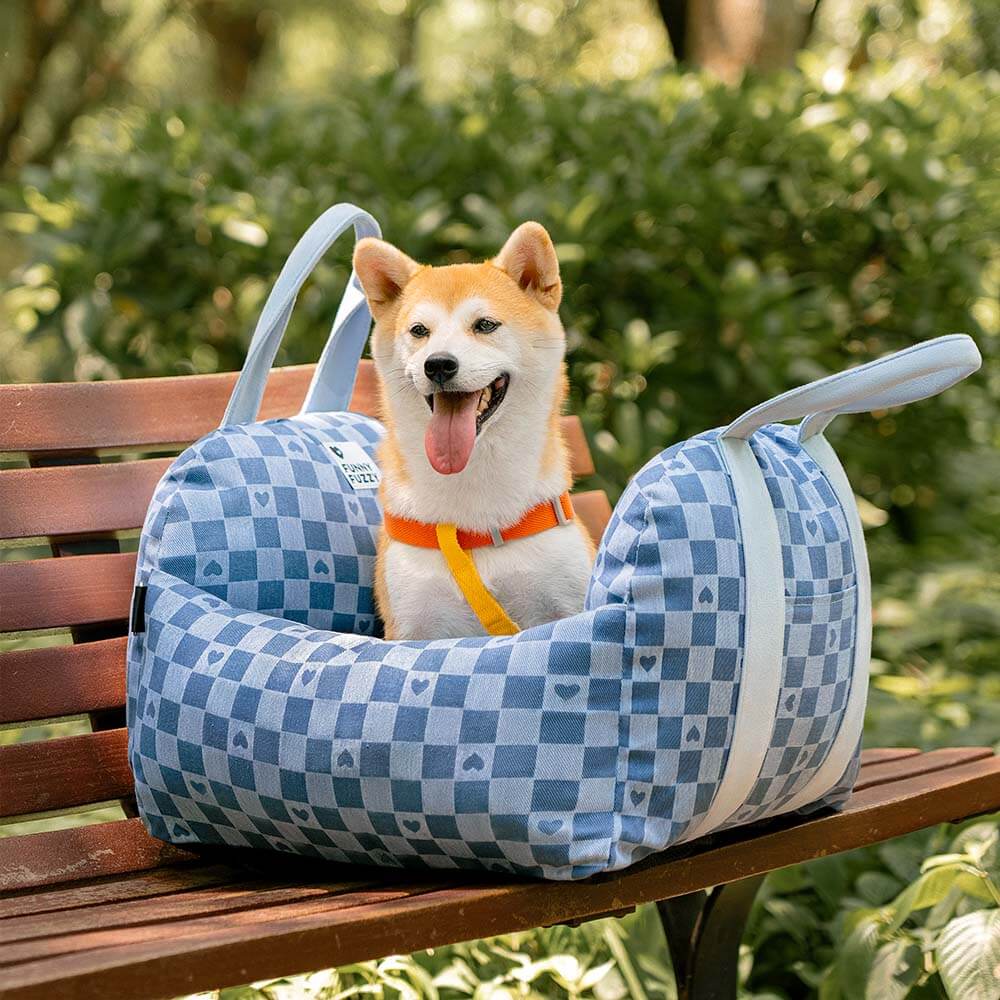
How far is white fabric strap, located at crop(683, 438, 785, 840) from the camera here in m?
1.50

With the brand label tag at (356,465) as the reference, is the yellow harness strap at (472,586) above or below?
below

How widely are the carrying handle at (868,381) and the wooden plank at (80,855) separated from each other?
0.97m

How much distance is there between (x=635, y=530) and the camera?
1512 millimetres

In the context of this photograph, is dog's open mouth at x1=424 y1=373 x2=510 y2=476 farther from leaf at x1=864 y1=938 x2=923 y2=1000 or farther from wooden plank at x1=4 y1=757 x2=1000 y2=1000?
leaf at x1=864 y1=938 x2=923 y2=1000

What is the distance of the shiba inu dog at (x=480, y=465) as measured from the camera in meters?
1.84

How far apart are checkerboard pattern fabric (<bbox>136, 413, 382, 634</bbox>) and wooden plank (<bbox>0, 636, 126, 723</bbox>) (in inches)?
11.1

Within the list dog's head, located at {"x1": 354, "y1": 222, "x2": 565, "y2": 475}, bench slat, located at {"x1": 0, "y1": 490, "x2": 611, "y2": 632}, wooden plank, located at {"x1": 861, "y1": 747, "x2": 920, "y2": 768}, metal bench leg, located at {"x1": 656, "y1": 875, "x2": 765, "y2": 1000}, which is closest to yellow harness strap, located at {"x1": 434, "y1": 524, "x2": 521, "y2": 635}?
dog's head, located at {"x1": 354, "y1": 222, "x2": 565, "y2": 475}

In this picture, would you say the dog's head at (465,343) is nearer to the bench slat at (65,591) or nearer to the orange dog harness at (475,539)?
the orange dog harness at (475,539)

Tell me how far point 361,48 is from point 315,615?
35.7 feet

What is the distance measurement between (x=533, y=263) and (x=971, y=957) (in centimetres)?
115

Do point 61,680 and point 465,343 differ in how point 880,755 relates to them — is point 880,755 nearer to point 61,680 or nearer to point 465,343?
point 465,343

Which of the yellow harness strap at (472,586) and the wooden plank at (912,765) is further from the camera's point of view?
the wooden plank at (912,765)

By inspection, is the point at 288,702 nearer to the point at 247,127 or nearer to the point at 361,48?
the point at 247,127

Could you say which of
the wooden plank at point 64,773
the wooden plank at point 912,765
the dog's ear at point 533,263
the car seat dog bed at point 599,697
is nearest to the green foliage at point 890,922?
the wooden plank at point 912,765
